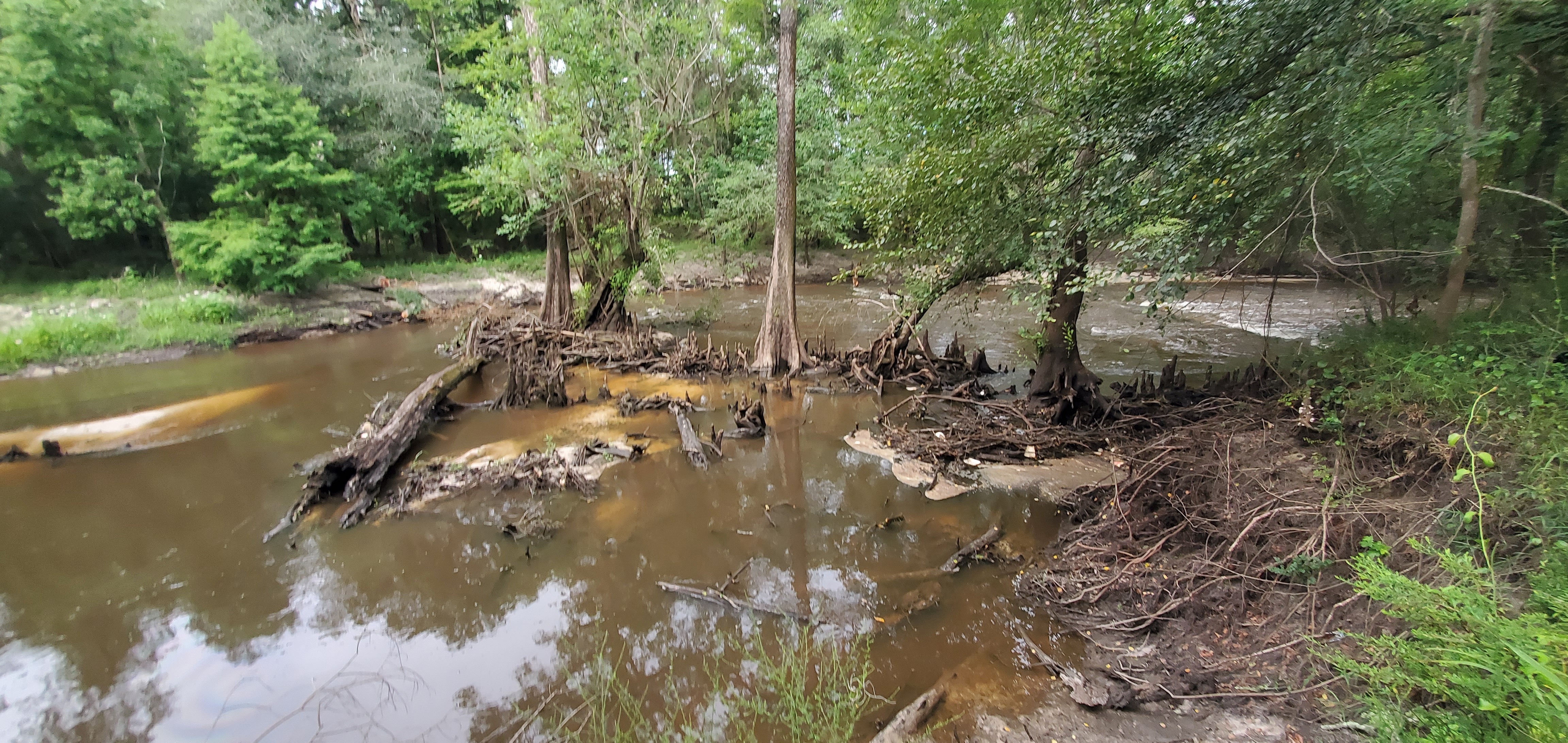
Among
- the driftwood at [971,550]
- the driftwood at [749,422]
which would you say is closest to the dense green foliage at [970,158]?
→ the driftwood at [971,550]

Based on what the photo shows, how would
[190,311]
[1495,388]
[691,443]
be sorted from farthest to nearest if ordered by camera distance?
[190,311]
[691,443]
[1495,388]

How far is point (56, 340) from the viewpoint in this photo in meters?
13.3

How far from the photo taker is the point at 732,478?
7250 millimetres

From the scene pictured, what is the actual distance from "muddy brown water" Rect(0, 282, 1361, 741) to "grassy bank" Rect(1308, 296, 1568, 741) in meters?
1.84

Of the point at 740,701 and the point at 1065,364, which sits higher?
the point at 1065,364

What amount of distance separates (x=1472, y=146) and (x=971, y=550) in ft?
14.5

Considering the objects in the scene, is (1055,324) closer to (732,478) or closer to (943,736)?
(732,478)

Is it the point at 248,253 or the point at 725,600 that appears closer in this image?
the point at 725,600

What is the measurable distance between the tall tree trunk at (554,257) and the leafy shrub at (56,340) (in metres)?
9.55

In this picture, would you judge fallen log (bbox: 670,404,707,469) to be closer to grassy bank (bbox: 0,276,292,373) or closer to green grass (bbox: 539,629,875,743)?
green grass (bbox: 539,629,875,743)

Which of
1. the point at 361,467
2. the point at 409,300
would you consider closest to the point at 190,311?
the point at 409,300

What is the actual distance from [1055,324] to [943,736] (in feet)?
22.5

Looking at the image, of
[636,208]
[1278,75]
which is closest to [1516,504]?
[1278,75]

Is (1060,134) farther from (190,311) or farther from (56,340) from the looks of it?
(190,311)
